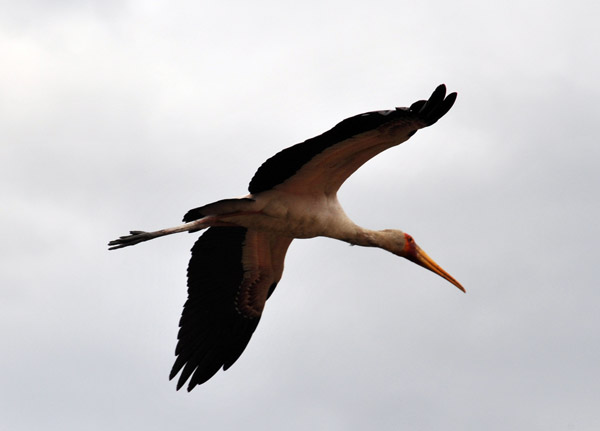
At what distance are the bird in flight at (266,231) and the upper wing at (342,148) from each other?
0.01 meters

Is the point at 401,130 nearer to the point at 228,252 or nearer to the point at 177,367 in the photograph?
the point at 228,252

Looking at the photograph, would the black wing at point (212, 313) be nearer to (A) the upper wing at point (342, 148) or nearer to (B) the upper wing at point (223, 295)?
(B) the upper wing at point (223, 295)

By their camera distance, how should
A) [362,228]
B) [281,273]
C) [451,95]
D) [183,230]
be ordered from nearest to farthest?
1. [451,95]
2. [183,230]
3. [362,228]
4. [281,273]

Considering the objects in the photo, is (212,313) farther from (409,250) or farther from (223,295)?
(409,250)

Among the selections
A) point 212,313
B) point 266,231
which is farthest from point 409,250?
point 212,313

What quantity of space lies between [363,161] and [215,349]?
384 centimetres

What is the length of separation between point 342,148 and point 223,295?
3695mm

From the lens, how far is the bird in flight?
1437cm

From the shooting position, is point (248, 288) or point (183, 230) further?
point (248, 288)

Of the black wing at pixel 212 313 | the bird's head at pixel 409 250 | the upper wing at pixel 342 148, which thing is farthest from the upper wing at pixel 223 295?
the upper wing at pixel 342 148

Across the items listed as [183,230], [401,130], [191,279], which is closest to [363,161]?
[401,130]

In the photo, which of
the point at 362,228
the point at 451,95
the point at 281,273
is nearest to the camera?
the point at 451,95

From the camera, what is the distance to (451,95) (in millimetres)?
13680

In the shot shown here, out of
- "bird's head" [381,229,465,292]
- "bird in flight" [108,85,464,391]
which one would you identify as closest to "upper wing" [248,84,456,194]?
"bird in flight" [108,85,464,391]
